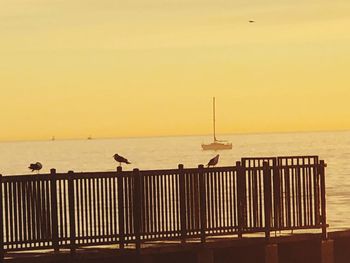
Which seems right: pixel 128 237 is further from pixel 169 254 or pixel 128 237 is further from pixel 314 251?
pixel 314 251

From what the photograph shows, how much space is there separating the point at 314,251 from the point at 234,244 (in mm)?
2063

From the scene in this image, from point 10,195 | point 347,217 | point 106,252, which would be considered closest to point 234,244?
point 106,252

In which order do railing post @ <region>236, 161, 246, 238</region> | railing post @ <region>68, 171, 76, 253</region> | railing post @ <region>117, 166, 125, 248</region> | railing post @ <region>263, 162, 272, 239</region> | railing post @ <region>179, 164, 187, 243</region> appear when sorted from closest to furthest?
railing post @ <region>68, 171, 76, 253</region>
railing post @ <region>117, 166, 125, 248</region>
railing post @ <region>179, 164, 187, 243</region>
railing post @ <region>236, 161, 246, 238</region>
railing post @ <region>263, 162, 272, 239</region>

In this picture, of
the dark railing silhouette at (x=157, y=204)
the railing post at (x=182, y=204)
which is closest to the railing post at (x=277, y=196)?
the dark railing silhouette at (x=157, y=204)

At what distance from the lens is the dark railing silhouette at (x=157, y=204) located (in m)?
27.1

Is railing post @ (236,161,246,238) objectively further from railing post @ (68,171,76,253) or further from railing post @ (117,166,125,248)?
railing post @ (68,171,76,253)

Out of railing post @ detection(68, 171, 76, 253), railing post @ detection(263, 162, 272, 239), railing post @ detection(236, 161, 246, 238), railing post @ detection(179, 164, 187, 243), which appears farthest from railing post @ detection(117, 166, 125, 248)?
railing post @ detection(263, 162, 272, 239)

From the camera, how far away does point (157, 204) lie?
28.3m

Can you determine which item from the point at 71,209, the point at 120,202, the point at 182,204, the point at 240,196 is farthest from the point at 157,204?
the point at 240,196

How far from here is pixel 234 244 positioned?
28.6m

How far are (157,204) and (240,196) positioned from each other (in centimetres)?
211

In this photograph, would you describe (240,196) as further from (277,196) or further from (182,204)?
(182,204)

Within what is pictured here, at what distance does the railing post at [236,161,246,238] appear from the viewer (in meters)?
29.3

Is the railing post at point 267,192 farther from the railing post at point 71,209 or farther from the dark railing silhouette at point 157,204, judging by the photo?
the railing post at point 71,209
